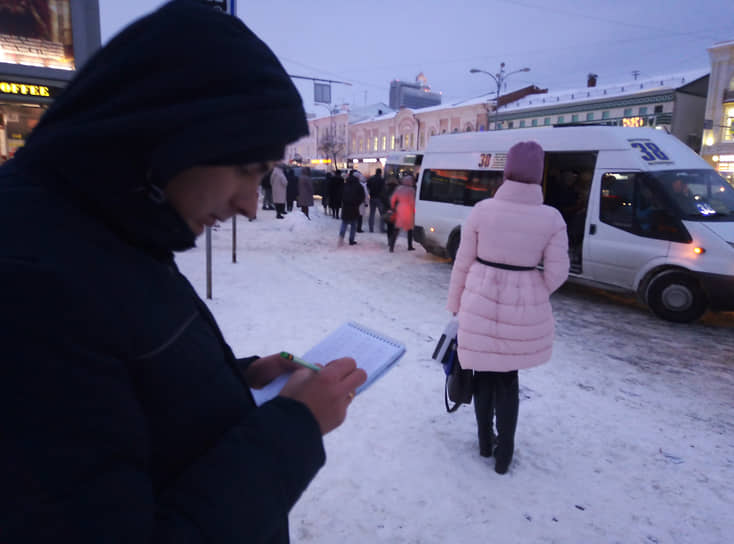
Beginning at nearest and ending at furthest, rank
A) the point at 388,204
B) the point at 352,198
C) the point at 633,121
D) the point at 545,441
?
the point at 545,441 → the point at 352,198 → the point at 388,204 → the point at 633,121

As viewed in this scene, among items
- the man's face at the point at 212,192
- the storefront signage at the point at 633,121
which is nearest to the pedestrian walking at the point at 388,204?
the man's face at the point at 212,192

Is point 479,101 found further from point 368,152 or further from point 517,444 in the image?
point 517,444

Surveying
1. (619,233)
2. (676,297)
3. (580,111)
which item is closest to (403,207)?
(619,233)

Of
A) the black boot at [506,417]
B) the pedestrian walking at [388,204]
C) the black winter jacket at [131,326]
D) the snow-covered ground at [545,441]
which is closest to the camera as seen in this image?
the black winter jacket at [131,326]

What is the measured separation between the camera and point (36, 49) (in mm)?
6844

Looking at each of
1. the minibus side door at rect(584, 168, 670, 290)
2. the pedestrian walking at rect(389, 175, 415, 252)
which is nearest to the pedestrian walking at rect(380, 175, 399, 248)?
the pedestrian walking at rect(389, 175, 415, 252)

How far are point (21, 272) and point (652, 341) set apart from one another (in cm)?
674

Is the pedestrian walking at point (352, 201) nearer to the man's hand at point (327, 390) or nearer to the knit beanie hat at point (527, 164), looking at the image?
the knit beanie hat at point (527, 164)

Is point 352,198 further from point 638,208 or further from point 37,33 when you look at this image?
point 37,33

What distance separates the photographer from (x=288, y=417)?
0.90 m

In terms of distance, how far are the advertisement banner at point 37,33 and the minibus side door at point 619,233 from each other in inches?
324

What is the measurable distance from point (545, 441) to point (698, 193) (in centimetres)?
535

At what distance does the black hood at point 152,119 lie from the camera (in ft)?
2.47

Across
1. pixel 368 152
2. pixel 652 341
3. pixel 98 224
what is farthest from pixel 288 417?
pixel 368 152
